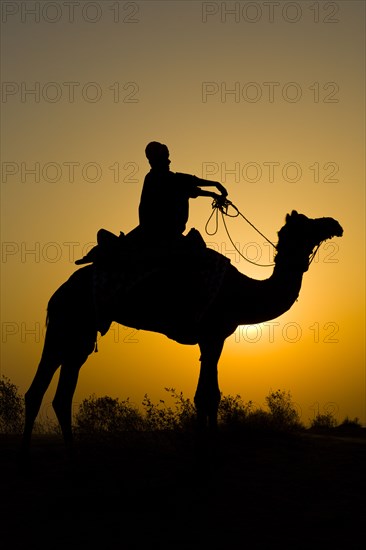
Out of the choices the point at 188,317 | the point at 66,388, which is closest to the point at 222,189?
the point at 188,317

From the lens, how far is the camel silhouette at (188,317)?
472 inches

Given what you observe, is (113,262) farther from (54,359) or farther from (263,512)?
(263,512)

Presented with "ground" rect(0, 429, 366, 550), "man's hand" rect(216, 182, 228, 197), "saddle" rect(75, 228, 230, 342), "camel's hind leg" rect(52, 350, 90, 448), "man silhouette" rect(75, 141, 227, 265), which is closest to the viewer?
"ground" rect(0, 429, 366, 550)

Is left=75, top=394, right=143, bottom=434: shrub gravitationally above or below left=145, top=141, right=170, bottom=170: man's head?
below

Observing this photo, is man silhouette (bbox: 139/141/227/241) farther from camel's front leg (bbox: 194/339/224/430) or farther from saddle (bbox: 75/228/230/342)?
camel's front leg (bbox: 194/339/224/430)

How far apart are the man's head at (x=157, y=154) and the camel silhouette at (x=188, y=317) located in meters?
1.51

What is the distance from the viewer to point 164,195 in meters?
12.4

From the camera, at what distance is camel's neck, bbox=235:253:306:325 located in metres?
12.3

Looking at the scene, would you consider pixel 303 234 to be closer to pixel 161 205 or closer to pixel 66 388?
pixel 161 205

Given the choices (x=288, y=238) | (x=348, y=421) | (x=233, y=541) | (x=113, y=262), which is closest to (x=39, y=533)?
(x=233, y=541)

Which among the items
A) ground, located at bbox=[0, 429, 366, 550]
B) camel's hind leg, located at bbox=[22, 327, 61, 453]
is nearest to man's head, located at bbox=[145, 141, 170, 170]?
camel's hind leg, located at bbox=[22, 327, 61, 453]

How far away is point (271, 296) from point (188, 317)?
1255 millimetres

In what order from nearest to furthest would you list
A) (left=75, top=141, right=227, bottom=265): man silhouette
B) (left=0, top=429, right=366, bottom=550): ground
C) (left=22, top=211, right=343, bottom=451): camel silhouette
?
(left=0, top=429, right=366, bottom=550): ground → (left=22, top=211, right=343, bottom=451): camel silhouette → (left=75, top=141, right=227, bottom=265): man silhouette

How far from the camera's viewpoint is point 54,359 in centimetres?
1318
